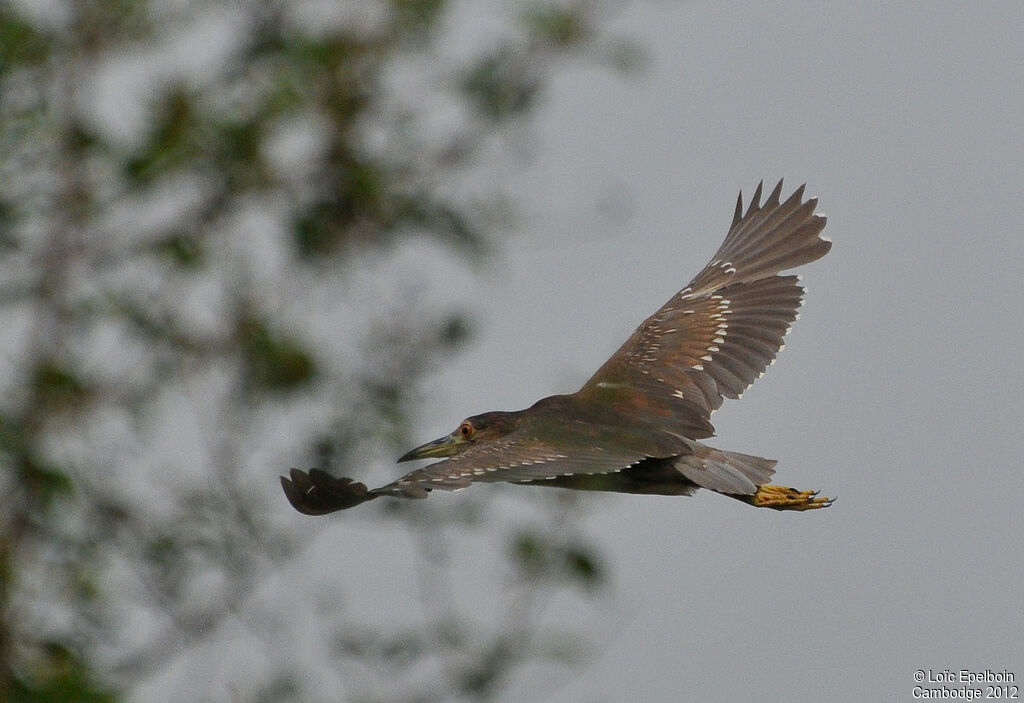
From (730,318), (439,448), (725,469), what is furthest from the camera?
(730,318)

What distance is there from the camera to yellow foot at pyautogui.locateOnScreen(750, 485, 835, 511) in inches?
388

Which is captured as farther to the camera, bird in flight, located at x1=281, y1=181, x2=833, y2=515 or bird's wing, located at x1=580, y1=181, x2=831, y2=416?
bird's wing, located at x1=580, y1=181, x2=831, y2=416

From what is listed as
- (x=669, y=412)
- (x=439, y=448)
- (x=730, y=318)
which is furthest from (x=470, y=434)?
(x=730, y=318)

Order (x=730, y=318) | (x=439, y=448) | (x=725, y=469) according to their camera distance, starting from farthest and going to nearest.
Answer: (x=730, y=318) < (x=439, y=448) < (x=725, y=469)

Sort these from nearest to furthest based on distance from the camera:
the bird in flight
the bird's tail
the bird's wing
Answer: the bird in flight < the bird's tail < the bird's wing

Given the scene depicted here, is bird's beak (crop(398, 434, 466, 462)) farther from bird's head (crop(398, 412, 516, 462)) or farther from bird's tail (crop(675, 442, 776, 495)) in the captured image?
bird's tail (crop(675, 442, 776, 495))

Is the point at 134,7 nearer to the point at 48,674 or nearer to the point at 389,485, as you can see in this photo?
the point at 48,674

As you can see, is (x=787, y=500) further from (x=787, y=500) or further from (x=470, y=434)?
(x=470, y=434)

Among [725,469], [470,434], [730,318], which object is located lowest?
[725,469]

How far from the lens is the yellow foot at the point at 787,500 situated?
987 centimetres

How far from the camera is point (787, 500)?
32.5 feet

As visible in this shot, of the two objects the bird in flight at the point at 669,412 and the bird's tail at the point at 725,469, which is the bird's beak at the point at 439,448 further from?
the bird's tail at the point at 725,469

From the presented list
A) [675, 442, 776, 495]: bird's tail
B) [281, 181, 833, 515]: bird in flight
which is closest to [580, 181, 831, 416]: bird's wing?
[281, 181, 833, 515]: bird in flight

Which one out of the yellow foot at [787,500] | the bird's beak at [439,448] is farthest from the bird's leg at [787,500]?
the bird's beak at [439,448]
